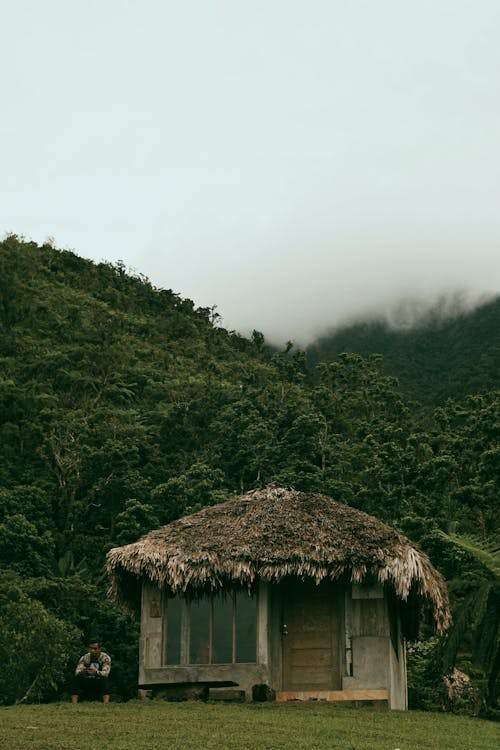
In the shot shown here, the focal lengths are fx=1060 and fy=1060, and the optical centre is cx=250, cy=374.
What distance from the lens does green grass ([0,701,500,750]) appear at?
11.1 m

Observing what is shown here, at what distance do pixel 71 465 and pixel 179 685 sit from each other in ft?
63.1

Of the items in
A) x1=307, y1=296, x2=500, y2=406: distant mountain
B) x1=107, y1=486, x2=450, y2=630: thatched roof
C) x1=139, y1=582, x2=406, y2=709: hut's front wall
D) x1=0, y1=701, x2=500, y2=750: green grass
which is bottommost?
x1=0, y1=701, x2=500, y2=750: green grass

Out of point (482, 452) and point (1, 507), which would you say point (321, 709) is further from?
point (1, 507)

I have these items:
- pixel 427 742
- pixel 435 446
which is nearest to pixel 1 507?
pixel 435 446

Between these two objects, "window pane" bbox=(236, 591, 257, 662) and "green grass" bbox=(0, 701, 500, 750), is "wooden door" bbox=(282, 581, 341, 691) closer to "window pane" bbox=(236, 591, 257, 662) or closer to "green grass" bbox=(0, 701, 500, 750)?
"window pane" bbox=(236, 591, 257, 662)

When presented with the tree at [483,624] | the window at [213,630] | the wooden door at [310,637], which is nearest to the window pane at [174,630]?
the window at [213,630]

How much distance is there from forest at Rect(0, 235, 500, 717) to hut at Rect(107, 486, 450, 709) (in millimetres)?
1229

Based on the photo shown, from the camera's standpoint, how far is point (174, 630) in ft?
57.2

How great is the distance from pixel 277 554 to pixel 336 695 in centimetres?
237

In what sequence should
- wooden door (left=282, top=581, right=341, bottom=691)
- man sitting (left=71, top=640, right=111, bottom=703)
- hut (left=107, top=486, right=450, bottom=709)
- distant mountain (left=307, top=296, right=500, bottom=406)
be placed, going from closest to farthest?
man sitting (left=71, top=640, right=111, bottom=703) → hut (left=107, top=486, right=450, bottom=709) → wooden door (left=282, top=581, right=341, bottom=691) → distant mountain (left=307, top=296, right=500, bottom=406)

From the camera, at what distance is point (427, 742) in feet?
40.4

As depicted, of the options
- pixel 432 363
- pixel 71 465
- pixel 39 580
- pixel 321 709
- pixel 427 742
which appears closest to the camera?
pixel 427 742

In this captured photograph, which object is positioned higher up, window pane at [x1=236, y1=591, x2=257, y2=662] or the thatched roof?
the thatched roof

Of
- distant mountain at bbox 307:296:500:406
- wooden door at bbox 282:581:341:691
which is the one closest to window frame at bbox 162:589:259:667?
wooden door at bbox 282:581:341:691
